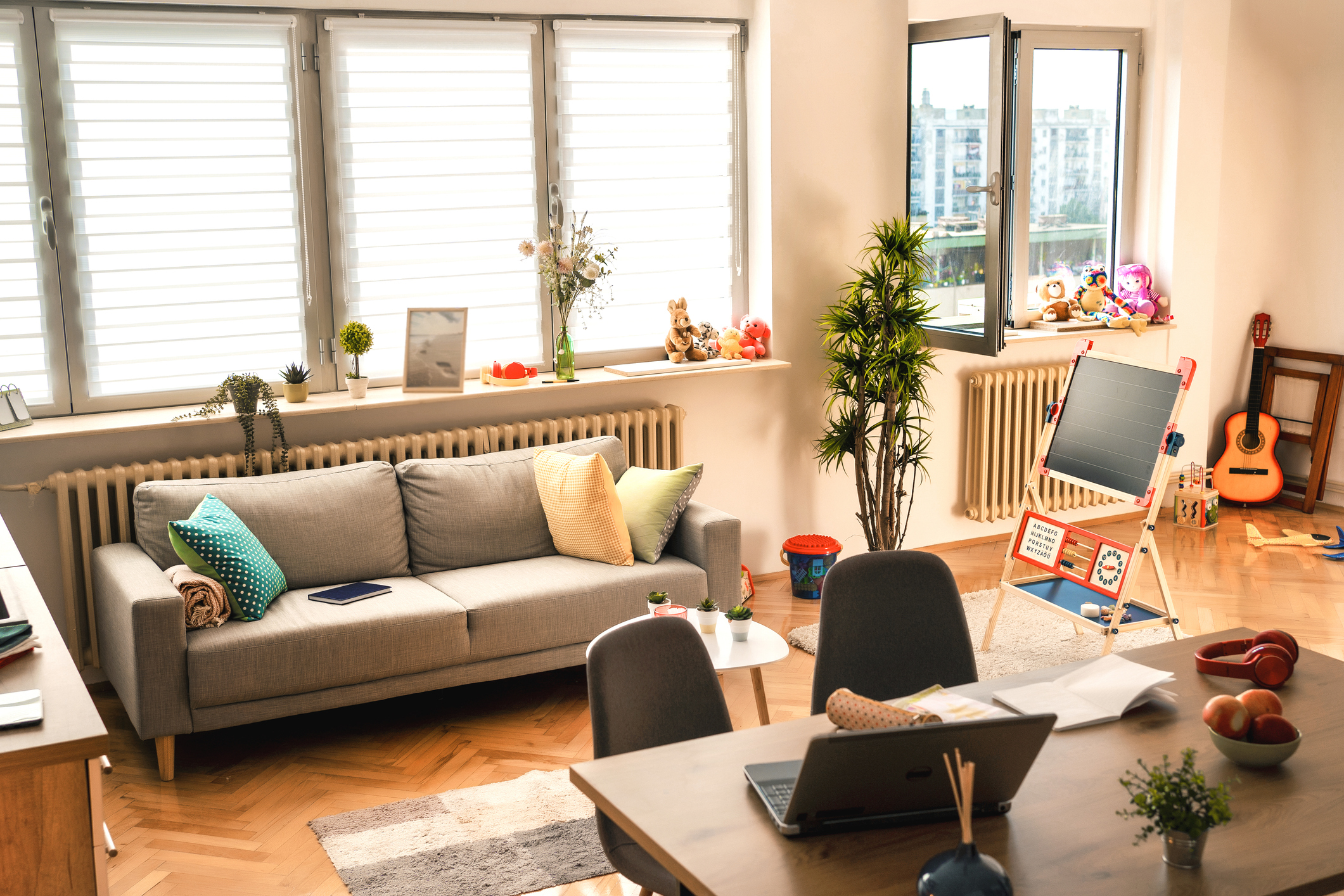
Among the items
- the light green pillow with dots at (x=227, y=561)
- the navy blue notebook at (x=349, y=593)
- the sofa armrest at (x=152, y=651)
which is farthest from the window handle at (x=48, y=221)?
the navy blue notebook at (x=349, y=593)

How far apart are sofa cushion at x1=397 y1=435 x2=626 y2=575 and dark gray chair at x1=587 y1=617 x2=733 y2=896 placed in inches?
85.3

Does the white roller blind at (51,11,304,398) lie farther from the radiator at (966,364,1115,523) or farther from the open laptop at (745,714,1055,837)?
the open laptop at (745,714,1055,837)

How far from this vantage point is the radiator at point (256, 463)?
169 inches

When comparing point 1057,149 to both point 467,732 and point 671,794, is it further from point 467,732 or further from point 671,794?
point 671,794

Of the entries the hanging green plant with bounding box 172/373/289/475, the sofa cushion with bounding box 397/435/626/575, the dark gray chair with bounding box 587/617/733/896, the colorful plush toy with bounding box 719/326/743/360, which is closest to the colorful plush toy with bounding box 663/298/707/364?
the colorful plush toy with bounding box 719/326/743/360

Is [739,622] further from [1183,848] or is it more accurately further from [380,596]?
[1183,848]

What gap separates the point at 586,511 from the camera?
14.9 ft

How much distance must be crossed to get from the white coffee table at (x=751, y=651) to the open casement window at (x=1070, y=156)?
3.26 metres

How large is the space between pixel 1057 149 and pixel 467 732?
14.0 ft

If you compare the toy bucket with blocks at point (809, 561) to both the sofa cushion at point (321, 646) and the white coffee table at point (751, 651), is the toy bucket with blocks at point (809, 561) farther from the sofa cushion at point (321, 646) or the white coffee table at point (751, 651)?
the sofa cushion at point (321, 646)

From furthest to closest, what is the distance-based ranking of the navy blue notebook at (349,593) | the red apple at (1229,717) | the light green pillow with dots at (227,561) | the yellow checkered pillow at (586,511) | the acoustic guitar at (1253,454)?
the acoustic guitar at (1253,454) → the yellow checkered pillow at (586,511) → the navy blue notebook at (349,593) → the light green pillow with dots at (227,561) → the red apple at (1229,717)

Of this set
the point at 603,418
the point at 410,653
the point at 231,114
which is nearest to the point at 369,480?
the point at 410,653

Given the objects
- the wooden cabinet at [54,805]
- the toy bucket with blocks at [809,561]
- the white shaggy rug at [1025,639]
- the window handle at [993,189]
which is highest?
the window handle at [993,189]

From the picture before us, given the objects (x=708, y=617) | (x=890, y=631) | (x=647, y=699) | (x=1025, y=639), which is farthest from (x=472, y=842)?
(x=1025, y=639)
